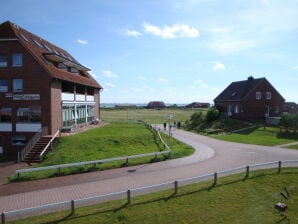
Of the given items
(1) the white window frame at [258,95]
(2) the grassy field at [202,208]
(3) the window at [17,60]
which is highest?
(3) the window at [17,60]

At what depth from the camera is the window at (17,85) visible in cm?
2630

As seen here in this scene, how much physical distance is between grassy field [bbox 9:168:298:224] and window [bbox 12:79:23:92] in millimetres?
17978

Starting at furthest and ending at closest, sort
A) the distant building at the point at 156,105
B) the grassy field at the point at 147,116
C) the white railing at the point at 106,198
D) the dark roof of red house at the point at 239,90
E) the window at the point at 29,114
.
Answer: the distant building at the point at 156,105
the grassy field at the point at 147,116
the dark roof of red house at the point at 239,90
the window at the point at 29,114
the white railing at the point at 106,198

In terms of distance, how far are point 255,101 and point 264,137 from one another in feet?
48.3

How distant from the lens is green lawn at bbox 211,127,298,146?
Result: 30.5m

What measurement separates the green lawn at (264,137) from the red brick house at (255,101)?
7.78m

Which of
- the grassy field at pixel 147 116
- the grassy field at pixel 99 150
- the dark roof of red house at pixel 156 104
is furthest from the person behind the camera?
the dark roof of red house at pixel 156 104

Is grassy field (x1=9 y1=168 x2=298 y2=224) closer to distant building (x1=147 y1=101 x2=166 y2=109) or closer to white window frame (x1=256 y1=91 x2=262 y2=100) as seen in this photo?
white window frame (x1=256 y1=91 x2=262 y2=100)

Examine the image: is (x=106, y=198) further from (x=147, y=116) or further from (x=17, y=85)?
(x=147, y=116)

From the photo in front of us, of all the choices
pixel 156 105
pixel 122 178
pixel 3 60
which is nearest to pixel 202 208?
pixel 122 178

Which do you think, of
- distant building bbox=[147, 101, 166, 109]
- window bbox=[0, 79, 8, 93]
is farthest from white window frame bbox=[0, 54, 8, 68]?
distant building bbox=[147, 101, 166, 109]

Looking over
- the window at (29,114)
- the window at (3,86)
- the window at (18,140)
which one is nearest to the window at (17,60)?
the window at (3,86)

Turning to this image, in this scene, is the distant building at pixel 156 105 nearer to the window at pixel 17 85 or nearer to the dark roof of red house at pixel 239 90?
the dark roof of red house at pixel 239 90

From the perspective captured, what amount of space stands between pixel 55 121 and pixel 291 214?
21.3 metres
